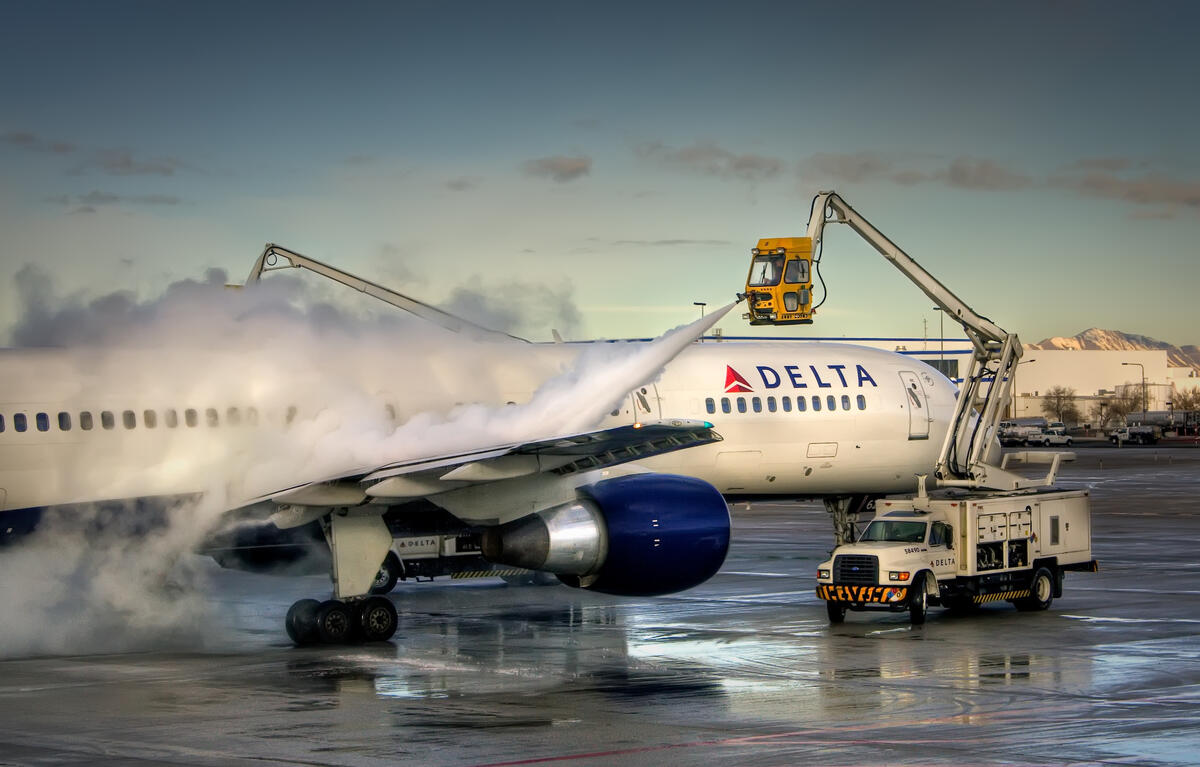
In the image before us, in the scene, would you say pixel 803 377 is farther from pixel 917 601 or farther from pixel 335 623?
pixel 335 623

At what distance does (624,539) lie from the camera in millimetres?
21953

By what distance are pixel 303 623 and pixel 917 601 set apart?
30.3 feet

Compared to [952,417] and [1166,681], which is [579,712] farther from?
[952,417]

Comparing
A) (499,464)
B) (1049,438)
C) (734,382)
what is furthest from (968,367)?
(1049,438)

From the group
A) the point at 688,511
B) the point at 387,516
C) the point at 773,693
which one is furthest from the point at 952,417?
the point at 773,693

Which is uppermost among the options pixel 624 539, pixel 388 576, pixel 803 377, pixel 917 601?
pixel 803 377

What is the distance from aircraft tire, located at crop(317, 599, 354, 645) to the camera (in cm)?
2211

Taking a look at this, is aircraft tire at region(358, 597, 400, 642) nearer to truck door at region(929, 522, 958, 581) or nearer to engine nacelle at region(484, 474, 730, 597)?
engine nacelle at region(484, 474, 730, 597)

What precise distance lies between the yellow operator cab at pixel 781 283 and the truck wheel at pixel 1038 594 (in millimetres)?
9806

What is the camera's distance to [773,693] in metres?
17.5

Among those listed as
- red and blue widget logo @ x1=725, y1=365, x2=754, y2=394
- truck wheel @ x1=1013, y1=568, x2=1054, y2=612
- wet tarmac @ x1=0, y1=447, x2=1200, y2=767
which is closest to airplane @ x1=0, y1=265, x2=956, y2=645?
wet tarmac @ x1=0, y1=447, x2=1200, y2=767

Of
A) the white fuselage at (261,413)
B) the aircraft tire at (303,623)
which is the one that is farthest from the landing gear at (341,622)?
the white fuselage at (261,413)

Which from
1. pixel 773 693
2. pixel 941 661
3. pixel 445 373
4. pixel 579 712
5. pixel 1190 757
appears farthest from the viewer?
pixel 445 373

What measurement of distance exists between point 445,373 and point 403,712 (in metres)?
9.84
